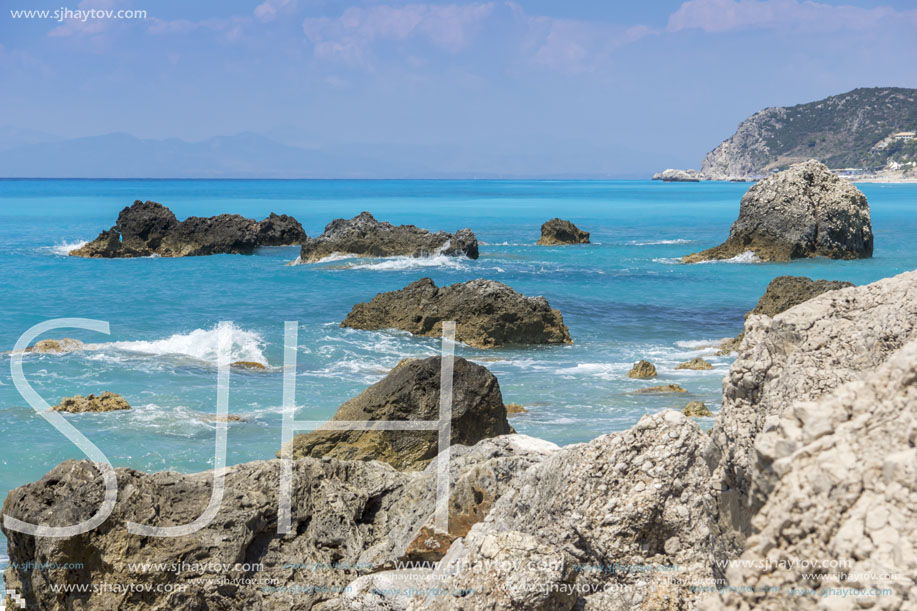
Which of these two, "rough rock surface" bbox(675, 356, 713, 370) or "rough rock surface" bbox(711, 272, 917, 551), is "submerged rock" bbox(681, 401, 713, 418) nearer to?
"rough rock surface" bbox(675, 356, 713, 370)

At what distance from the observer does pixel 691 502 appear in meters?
3.97

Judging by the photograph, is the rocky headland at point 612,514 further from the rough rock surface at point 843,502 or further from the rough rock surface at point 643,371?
the rough rock surface at point 643,371

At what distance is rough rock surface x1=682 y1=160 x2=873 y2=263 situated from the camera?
3550cm

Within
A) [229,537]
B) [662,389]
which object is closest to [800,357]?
[229,537]

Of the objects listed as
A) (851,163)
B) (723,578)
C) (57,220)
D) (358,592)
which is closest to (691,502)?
(723,578)

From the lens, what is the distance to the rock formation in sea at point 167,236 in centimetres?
4081

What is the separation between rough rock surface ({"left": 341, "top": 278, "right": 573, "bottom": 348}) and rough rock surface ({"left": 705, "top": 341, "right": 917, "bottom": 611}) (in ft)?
53.6

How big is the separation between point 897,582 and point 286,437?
8983 mm

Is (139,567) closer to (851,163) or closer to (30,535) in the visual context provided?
(30,535)

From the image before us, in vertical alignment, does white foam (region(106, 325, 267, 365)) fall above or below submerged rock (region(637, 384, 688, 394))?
below

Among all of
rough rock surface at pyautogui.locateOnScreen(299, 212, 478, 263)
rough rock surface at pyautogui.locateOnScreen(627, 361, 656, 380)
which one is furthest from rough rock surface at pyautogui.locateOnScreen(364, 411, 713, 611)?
rough rock surface at pyautogui.locateOnScreen(299, 212, 478, 263)

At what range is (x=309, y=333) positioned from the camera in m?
20.4

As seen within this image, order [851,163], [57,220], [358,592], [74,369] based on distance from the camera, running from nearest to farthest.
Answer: [358,592] → [74,369] → [57,220] → [851,163]

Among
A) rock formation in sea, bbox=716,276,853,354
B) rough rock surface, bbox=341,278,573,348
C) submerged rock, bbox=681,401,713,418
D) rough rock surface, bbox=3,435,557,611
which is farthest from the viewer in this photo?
rough rock surface, bbox=341,278,573,348
